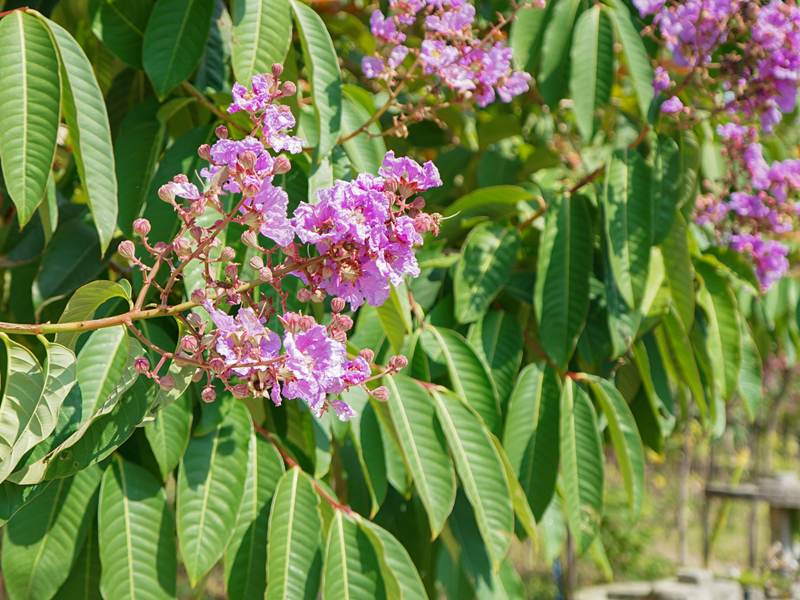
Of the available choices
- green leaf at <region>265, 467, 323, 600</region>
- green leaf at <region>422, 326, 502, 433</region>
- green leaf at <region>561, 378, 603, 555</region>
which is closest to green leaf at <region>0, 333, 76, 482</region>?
green leaf at <region>265, 467, 323, 600</region>

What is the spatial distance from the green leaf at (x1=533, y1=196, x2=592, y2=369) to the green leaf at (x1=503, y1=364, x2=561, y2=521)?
0.24 ft

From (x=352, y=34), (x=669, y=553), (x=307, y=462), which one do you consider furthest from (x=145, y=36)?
(x=669, y=553)

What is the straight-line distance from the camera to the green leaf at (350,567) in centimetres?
98

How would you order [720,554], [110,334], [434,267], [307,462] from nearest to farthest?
[110,334], [307,462], [434,267], [720,554]

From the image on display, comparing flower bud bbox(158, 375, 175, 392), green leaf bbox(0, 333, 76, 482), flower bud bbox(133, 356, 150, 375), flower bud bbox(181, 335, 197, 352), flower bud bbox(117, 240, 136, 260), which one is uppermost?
flower bud bbox(117, 240, 136, 260)

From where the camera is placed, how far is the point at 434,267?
149 cm

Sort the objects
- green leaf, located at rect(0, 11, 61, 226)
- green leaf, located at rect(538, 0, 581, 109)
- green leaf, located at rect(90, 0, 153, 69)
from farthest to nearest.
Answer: green leaf, located at rect(538, 0, 581, 109), green leaf, located at rect(90, 0, 153, 69), green leaf, located at rect(0, 11, 61, 226)

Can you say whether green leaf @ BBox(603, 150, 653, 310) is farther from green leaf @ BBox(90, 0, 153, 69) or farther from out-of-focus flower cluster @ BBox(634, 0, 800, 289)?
green leaf @ BBox(90, 0, 153, 69)

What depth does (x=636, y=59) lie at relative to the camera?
1358mm

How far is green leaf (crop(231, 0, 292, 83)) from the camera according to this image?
98 centimetres

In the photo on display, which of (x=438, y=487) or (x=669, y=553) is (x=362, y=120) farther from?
(x=669, y=553)

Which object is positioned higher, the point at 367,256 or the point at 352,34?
the point at 352,34

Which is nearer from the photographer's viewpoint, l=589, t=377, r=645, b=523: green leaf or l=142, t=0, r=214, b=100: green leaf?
l=142, t=0, r=214, b=100: green leaf

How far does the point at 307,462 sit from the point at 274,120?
27.3 inches
